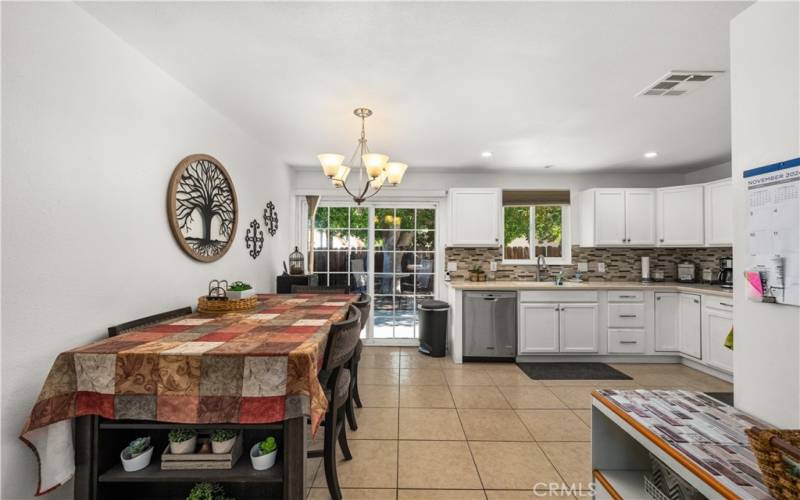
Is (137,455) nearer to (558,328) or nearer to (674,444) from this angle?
(674,444)

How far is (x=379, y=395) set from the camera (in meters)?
3.18

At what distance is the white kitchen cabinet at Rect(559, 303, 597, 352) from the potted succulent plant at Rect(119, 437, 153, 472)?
409 cm

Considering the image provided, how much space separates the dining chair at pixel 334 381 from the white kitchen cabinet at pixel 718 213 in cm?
448

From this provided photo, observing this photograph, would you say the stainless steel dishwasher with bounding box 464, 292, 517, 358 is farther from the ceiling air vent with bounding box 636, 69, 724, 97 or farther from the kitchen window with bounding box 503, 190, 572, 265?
the ceiling air vent with bounding box 636, 69, 724, 97

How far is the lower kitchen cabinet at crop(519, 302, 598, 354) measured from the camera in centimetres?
418

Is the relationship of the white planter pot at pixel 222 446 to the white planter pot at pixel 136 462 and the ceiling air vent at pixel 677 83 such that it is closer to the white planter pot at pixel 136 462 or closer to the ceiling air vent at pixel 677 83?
the white planter pot at pixel 136 462

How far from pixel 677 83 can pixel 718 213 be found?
104 inches

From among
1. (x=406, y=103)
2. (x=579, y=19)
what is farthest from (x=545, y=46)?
(x=406, y=103)

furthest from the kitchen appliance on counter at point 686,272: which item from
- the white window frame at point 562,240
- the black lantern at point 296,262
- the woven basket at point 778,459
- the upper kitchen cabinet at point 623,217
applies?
the black lantern at point 296,262

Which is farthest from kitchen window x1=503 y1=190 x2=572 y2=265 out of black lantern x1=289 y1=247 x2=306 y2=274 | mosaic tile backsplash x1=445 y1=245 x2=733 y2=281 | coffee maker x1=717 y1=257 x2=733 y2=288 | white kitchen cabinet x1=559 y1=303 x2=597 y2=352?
black lantern x1=289 y1=247 x2=306 y2=274

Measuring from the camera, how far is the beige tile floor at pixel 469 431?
6.43 feet

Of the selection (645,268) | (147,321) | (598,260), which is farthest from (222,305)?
(645,268)

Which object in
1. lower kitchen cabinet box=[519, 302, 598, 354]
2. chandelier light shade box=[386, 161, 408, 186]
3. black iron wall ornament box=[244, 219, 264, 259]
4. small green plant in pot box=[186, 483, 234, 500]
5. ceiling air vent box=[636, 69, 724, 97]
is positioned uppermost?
ceiling air vent box=[636, 69, 724, 97]

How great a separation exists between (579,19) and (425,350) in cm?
380
